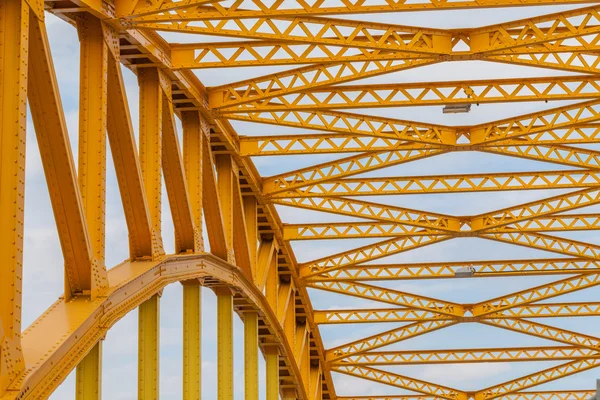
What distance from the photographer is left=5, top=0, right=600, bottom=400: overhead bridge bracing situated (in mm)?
17875

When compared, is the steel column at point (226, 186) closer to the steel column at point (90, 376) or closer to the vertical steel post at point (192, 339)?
the vertical steel post at point (192, 339)

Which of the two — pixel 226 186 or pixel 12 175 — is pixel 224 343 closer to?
pixel 226 186

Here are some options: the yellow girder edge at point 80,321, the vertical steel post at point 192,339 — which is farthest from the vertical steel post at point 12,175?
the vertical steel post at point 192,339

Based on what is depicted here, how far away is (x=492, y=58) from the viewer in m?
23.7

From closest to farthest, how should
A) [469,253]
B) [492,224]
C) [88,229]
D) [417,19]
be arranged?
[88,229], [417,19], [492,224], [469,253]

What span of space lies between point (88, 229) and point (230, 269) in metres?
9.97

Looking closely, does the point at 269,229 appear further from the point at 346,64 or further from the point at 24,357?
the point at 24,357

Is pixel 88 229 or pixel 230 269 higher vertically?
pixel 230 269

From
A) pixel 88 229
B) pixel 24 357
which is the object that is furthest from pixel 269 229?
pixel 24 357

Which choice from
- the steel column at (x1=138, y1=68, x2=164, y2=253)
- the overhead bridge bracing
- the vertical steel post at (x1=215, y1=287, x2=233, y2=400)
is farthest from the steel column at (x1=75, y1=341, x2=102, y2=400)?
the vertical steel post at (x1=215, y1=287, x2=233, y2=400)

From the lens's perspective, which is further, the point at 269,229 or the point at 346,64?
the point at 269,229

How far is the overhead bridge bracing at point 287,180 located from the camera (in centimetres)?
1788

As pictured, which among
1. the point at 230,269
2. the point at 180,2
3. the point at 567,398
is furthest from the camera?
the point at 567,398

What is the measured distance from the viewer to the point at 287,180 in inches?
1260
